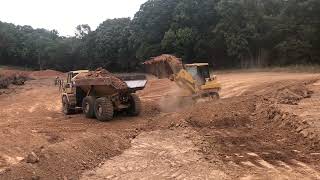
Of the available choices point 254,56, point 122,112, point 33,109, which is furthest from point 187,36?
point 122,112

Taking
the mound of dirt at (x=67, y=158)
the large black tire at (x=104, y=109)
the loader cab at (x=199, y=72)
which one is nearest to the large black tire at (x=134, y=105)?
the large black tire at (x=104, y=109)

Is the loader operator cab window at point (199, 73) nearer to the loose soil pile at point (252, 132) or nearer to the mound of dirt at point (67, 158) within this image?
the loose soil pile at point (252, 132)

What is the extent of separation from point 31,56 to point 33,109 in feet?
200

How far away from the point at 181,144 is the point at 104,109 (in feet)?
20.3

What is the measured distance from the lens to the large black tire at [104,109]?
733 inches

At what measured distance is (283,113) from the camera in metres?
15.5

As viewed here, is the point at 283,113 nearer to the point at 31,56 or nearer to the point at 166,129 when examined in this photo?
the point at 166,129

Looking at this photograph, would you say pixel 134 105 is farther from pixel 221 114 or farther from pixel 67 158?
pixel 67 158

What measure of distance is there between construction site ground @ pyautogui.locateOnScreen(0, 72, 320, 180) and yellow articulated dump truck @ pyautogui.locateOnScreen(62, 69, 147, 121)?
0.50 m

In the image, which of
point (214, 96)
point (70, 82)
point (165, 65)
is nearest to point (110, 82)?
point (165, 65)

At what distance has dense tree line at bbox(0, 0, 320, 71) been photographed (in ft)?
142

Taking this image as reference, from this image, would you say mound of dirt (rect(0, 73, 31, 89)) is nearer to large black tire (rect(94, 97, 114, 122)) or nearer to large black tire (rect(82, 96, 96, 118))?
large black tire (rect(82, 96, 96, 118))

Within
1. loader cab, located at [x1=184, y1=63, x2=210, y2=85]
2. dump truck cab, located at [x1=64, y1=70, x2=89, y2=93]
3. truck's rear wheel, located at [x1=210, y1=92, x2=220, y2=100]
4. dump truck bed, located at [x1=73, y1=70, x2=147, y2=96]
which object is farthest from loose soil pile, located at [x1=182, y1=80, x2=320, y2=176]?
dump truck cab, located at [x1=64, y1=70, x2=89, y2=93]

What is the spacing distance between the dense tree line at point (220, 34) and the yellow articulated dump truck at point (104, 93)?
85.9 feet
